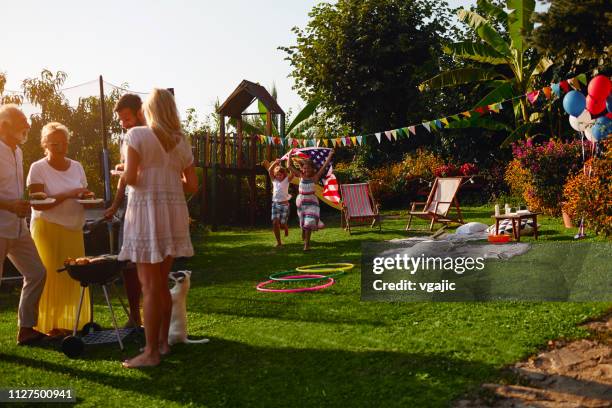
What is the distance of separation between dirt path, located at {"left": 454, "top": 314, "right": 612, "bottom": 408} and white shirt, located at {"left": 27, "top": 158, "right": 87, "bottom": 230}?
3500mm

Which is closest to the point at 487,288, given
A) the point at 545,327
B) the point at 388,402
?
the point at 545,327

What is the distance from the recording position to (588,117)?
10.7m

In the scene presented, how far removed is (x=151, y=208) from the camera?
412 centimetres

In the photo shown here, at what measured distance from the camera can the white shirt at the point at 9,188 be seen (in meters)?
4.77

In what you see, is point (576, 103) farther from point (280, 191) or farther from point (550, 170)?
point (280, 191)

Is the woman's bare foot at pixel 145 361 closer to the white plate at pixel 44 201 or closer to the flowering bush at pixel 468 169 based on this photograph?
the white plate at pixel 44 201

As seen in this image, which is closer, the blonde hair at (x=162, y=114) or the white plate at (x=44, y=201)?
the blonde hair at (x=162, y=114)

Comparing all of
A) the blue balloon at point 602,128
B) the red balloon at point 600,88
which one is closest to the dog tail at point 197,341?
the blue balloon at point 602,128

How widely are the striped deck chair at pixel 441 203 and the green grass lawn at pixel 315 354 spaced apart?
223 inches

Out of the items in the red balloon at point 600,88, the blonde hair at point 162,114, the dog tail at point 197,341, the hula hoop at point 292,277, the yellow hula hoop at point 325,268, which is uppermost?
the red balloon at point 600,88

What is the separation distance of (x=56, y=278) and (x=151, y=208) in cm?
166

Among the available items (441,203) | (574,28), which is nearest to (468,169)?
(441,203)

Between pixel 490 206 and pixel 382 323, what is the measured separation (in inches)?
569

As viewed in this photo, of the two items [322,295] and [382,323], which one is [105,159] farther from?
[382,323]
